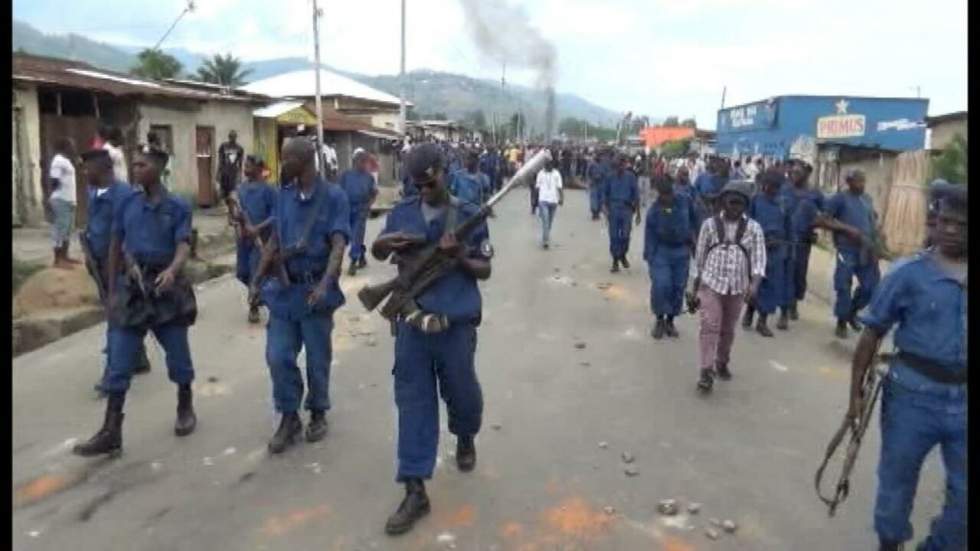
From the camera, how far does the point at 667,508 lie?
392 centimetres

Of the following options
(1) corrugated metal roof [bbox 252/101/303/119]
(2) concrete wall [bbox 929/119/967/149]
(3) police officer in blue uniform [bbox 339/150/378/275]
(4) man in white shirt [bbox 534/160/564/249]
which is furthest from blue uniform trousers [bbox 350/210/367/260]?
(1) corrugated metal roof [bbox 252/101/303/119]

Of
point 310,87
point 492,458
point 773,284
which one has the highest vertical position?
point 310,87

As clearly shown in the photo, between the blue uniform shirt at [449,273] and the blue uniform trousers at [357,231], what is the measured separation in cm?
579

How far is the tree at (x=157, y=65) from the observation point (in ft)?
132

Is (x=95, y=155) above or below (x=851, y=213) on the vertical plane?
above

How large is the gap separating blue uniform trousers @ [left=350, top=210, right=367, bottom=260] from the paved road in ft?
8.57

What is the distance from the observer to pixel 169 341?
15.8ft

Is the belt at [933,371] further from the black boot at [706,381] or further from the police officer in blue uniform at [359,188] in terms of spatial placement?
the police officer in blue uniform at [359,188]

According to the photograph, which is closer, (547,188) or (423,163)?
(423,163)

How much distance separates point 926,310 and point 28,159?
43.3 feet

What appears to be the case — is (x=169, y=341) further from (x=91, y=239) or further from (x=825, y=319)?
(x=825, y=319)

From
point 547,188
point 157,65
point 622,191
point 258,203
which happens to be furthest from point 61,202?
point 157,65

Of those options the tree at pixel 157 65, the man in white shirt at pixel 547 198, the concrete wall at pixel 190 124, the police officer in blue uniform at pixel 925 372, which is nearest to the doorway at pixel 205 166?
the concrete wall at pixel 190 124

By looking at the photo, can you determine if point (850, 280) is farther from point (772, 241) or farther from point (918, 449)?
point (918, 449)
